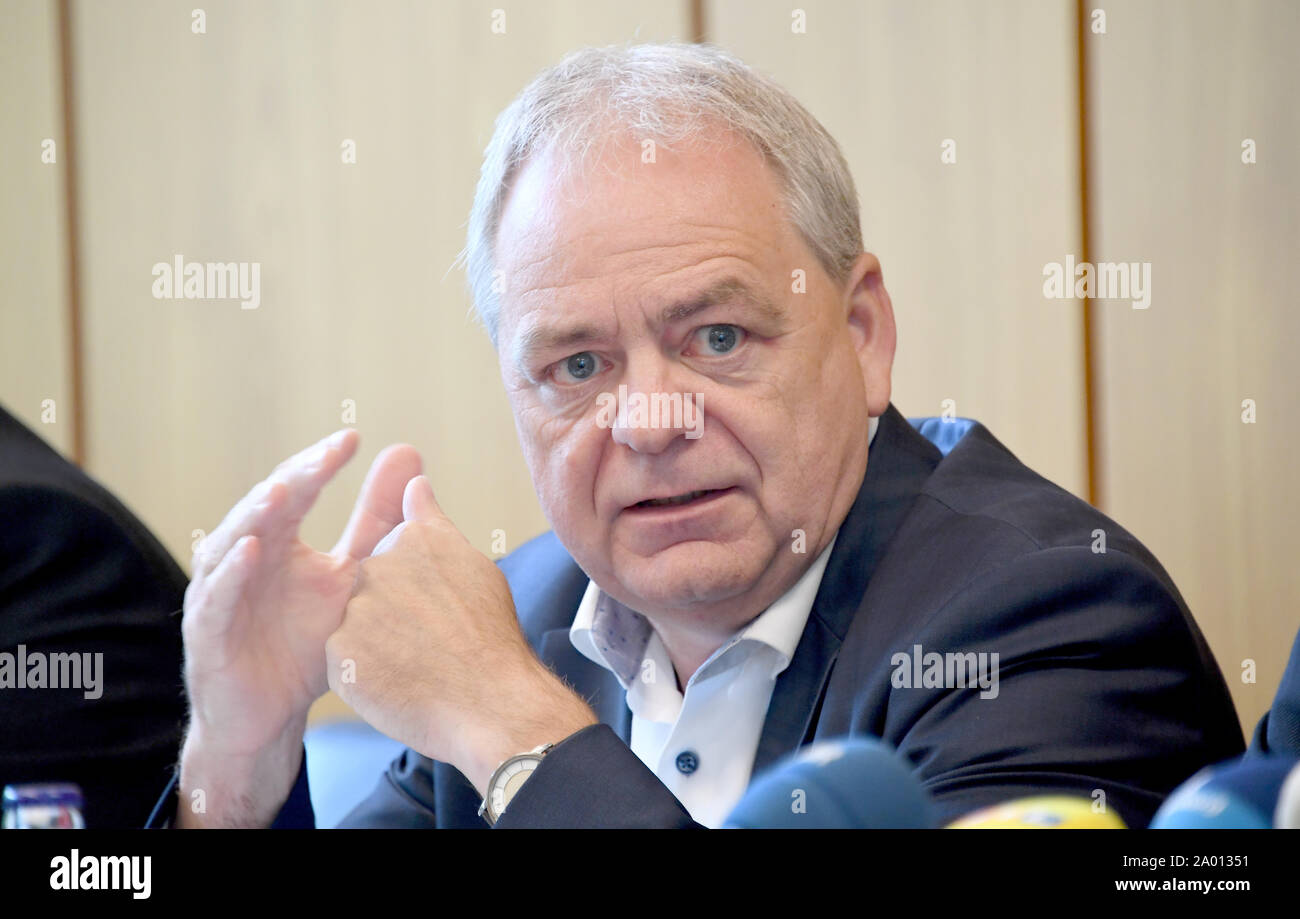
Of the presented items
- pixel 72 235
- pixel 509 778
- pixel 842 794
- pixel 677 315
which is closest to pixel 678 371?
pixel 677 315

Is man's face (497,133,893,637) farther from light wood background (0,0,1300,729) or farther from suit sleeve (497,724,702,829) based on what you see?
light wood background (0,0,1300,729)

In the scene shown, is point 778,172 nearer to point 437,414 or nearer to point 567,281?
point 567,281

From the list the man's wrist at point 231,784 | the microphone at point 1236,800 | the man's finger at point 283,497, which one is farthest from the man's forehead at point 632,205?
the microphone at point 1236,800

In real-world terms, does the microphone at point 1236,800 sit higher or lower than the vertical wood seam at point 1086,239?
lower

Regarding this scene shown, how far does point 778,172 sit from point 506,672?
0.51 meters

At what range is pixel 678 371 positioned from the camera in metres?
1.05

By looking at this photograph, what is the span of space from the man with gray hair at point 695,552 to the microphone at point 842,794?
8.9 inches

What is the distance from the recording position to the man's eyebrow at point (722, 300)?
A: 105cm

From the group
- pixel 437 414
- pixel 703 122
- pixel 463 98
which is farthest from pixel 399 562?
pixel 463 98

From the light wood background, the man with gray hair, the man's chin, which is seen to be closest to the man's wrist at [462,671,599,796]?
the man with gray hair

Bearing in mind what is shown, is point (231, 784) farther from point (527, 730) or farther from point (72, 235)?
point (72, 235)

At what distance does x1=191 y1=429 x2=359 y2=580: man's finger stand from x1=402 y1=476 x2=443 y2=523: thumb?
10 centimetres

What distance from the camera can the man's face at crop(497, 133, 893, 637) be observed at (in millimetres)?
1051

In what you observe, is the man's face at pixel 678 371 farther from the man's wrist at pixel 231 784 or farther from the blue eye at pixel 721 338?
the man's wrist at pixel 231 784
